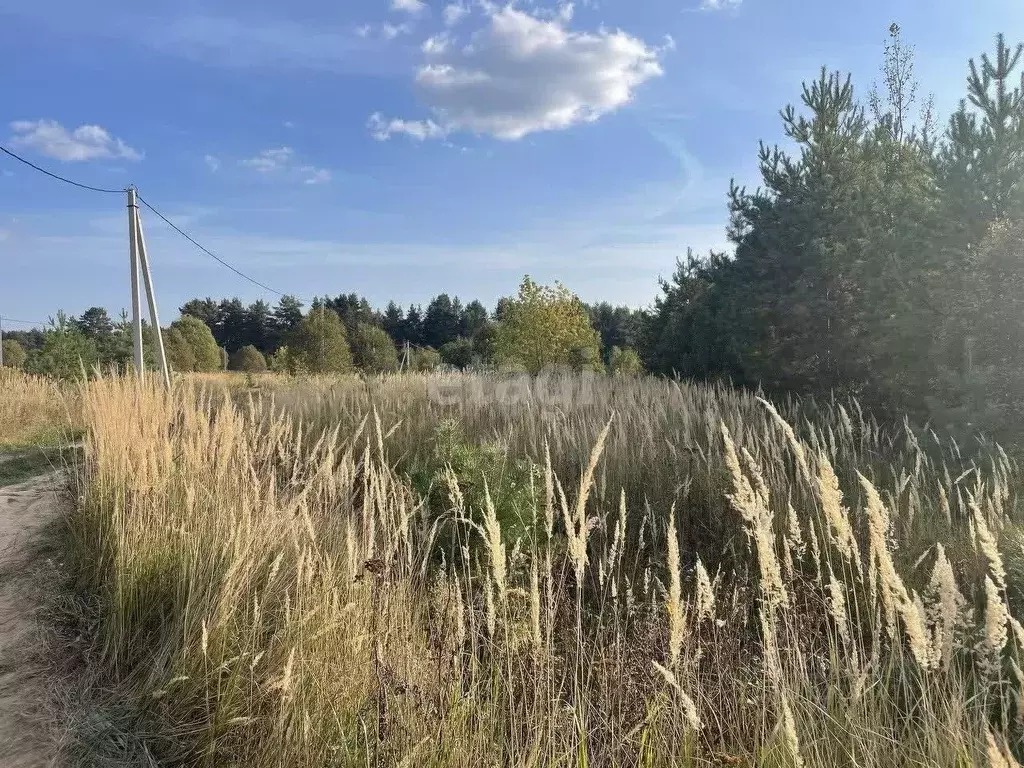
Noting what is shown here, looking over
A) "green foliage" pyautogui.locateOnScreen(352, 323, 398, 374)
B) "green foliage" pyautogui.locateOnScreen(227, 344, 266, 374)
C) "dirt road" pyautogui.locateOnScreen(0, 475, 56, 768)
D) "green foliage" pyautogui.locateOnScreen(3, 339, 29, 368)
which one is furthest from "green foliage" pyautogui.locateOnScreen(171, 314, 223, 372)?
"dirt road" pyautogui.locateOnScreen(0, 475, 56, 768)

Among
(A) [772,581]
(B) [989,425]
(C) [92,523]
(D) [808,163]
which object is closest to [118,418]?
(C) [92,523]

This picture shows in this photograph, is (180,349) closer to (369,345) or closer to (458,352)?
(369,345)

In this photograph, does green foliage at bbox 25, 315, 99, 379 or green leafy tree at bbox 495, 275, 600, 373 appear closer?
green leafy tree at bbox 495, 275, 600, 373

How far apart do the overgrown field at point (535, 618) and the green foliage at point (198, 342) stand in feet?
108

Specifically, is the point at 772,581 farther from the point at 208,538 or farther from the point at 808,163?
the point at 808,163

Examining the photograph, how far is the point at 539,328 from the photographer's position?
14555mm

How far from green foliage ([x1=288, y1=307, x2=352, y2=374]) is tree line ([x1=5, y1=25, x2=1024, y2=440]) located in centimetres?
963

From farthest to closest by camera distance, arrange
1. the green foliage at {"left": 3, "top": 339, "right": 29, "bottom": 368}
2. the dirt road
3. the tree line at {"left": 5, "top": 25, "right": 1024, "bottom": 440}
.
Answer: the green foliage at {"left": 3, "top": 339, "right": 29, "bottom": 368} < the tree line at {"left": 5, "top": 25, "right": 1024, "bottom": 440} < the dirt road

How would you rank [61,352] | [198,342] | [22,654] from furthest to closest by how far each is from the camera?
[198,342] → [61,352] → [22,654]

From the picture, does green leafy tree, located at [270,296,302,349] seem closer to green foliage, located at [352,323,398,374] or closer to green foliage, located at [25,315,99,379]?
green foliage, located at [352,323,398,374]

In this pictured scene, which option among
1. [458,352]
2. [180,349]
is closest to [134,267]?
[180,349]

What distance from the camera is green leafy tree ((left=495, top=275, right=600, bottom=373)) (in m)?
14.6

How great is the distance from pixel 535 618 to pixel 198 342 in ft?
124

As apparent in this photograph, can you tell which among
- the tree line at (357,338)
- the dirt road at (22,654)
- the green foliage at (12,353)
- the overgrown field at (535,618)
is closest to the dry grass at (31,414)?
the tree line at (357,338)
